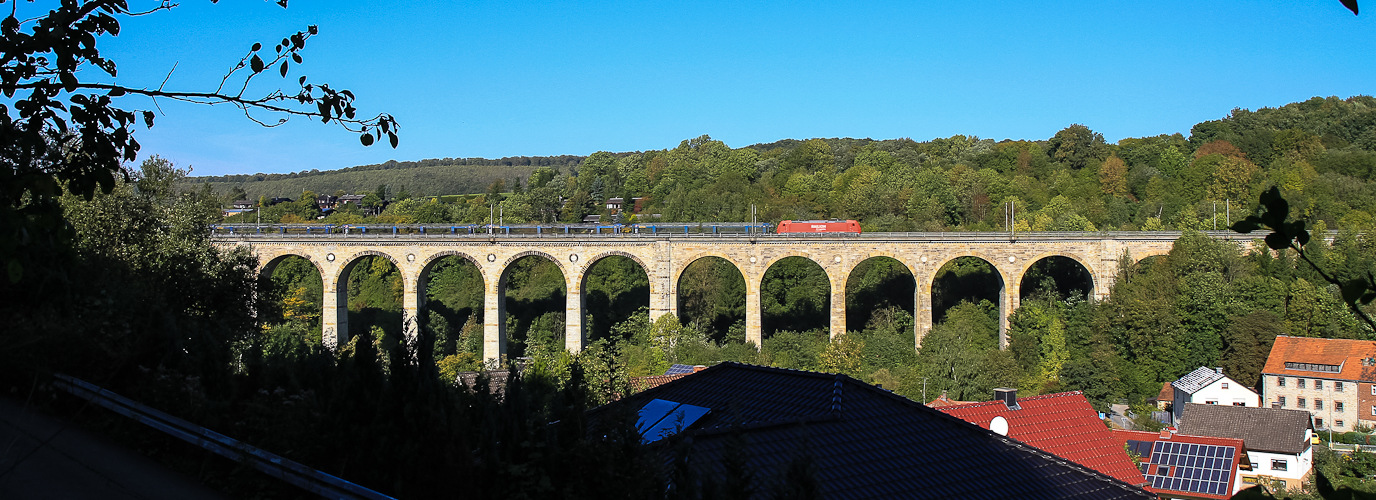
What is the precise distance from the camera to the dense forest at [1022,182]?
47594mm

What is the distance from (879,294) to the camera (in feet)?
148

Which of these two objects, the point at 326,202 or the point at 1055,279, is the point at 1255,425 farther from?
the point at 326,202

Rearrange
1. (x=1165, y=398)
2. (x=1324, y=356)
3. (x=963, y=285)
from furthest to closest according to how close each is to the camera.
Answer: (x=963, y=285), (x=1165, y=398), (x=1324, y=356)

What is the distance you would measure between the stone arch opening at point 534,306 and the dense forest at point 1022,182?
399 inches

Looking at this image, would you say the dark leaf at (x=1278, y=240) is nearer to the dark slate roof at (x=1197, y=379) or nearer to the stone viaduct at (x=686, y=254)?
the dark slate roof at (x=1197, y=379)

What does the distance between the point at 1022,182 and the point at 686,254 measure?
2714 centimetres

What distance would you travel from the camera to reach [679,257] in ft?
119

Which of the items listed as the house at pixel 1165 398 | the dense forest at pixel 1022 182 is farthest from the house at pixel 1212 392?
the dense forest at pixel 1022 182

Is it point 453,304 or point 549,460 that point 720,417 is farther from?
point 453,304

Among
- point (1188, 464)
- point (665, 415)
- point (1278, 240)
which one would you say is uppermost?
point (1278, 240)

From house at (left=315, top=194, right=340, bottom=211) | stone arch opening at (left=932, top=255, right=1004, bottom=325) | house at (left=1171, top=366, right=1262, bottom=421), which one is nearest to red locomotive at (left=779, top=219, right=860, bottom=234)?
stone arch opening at (left=932, top=255, right=1004, bottom=325)

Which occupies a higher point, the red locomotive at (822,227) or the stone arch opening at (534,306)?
the red locomotive at (822,227)

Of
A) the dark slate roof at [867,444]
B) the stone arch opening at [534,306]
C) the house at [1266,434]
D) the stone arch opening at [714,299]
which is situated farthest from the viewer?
the stone arch opening at [714,299]

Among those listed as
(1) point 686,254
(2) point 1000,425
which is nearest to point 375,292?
(1) point 686,254
